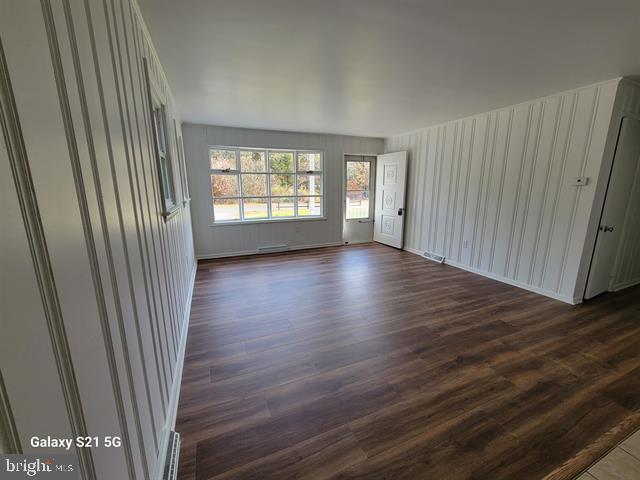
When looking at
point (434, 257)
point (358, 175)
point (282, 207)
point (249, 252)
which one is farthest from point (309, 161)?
point (434, 257)

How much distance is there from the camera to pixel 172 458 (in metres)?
1.40

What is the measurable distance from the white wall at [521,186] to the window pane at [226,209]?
3.76m

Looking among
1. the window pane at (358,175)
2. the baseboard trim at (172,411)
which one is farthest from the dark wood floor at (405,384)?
the window pane at (358,175)

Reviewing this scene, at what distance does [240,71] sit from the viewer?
2.59 m

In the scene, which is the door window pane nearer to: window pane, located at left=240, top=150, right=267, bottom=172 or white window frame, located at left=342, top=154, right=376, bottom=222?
white window frame, located at left=342, top=154, right=376, bottom=222

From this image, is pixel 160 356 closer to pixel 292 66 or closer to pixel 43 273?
pixel 43 273

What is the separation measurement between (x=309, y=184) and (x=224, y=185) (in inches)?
69.7

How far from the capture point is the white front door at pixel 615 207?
302cm

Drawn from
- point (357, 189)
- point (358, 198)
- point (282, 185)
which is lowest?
point (358, 198)

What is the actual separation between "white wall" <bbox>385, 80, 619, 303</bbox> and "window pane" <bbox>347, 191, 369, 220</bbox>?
1599 millimetres

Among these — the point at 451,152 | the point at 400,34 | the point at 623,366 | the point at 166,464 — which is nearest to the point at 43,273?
the point at 166,464

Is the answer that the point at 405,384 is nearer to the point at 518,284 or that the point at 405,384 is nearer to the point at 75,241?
the point at 75,241

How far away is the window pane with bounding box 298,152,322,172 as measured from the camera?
226 inches

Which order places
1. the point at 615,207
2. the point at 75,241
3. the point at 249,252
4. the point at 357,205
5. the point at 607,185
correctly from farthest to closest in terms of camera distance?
the point at 357,205 → the point at 249,252 → the point at 615,207 → the point at 607,185 → the point at 75,241
